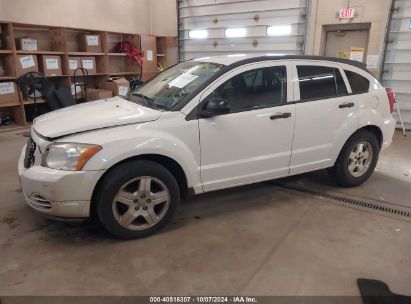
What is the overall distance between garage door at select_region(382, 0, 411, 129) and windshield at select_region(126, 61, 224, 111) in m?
5.42

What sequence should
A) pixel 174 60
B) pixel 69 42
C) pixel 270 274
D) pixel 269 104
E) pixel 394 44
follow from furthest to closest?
pixel 174 60 < pixel 69 42 < pixel 394 44 < pixel 269 104 < pixel 270 274

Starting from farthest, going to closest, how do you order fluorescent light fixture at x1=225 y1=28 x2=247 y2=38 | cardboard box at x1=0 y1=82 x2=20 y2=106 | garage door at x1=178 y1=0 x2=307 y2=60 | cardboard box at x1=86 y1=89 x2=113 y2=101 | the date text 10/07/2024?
fluorescent light fixture at x1=225 y1=28 x2=247 y2=38
garage door at x1=178 y1=0 x2=307 y2=60
cardboard box at x1=86 y1=89 x2=113 y2=101
cardboard box at x1=0 y1=82 x2=20 y2=106
the date text 10/07/2024

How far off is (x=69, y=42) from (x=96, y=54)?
0.68 metres

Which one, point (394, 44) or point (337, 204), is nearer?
point (337, 204)

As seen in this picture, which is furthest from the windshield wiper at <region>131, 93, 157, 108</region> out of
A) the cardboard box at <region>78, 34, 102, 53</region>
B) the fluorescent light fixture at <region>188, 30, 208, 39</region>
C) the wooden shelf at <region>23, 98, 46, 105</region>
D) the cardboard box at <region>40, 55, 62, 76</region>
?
the fluorescent light fixture at <region>188, 30, 208, 39</region>

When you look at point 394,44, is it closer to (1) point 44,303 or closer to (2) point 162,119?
(2) point 162,119

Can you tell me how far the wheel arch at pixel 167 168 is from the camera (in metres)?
2.48

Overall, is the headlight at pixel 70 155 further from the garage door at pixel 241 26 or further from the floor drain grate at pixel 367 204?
the garage door at pixel 241 26

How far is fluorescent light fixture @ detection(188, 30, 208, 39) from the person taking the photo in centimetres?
960

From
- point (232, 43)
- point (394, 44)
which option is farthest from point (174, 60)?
point (394, 44)

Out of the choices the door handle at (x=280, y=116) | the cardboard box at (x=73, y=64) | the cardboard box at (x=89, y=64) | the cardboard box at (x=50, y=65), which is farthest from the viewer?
the cardboard box at (x=89, y=64)

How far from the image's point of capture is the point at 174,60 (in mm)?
10398

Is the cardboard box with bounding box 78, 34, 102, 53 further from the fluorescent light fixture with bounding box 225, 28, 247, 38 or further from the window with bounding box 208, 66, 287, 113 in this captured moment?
the window with bounding box 208, 66, 287, 113

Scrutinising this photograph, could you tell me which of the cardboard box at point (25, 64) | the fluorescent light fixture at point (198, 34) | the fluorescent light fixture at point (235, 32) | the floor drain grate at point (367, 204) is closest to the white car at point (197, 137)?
the floor drain grate at point (367, 204)
